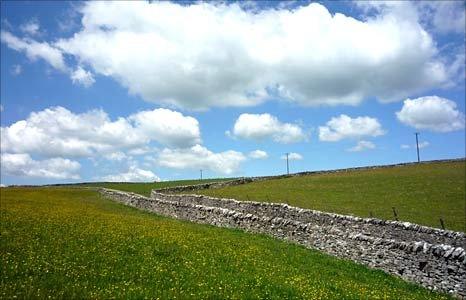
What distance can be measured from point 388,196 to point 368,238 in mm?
29314

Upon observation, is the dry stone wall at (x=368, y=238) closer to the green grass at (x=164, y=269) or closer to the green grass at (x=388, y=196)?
the green grass at (x=164, y=269)

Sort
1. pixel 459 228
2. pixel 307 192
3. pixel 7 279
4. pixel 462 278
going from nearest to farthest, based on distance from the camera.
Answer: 1. pixel 7 279
2. pixel 462 278
3. pixel 459 228
4. pixel 307 192

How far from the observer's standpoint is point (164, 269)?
15117mm

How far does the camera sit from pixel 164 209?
43938mm

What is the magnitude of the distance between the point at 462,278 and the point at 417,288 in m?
1.93

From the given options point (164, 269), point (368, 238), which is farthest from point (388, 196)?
point (164, 269)

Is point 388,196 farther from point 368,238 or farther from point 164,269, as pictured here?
point 164,269

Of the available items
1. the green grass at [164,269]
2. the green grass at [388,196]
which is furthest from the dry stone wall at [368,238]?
the green grass at [388,196]

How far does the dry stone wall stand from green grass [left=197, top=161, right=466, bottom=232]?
5.41m

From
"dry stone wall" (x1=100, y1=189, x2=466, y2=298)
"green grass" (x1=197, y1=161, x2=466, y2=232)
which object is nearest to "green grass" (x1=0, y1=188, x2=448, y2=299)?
"dry stone wall" (x1=100, y1=189, x2=466, y2=298)

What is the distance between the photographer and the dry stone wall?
1839cm

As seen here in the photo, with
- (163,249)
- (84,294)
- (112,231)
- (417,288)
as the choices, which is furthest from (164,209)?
(84,294)

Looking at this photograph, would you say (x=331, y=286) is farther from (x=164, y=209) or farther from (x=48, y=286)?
(x=164, y=209)

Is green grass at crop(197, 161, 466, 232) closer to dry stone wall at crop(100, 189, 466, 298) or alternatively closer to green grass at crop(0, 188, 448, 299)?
dry stone wall at crop(100, 189, 466, 298)
